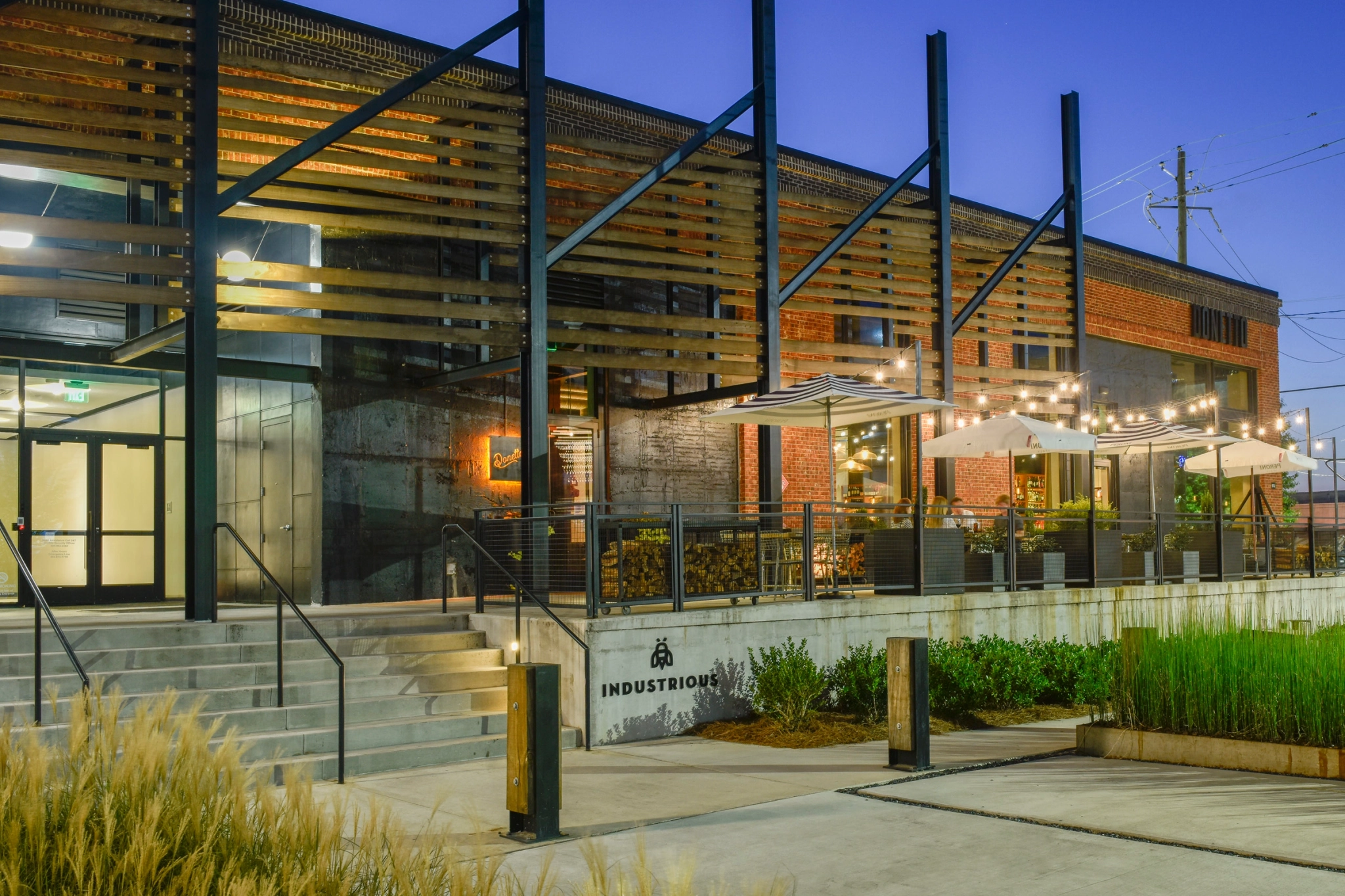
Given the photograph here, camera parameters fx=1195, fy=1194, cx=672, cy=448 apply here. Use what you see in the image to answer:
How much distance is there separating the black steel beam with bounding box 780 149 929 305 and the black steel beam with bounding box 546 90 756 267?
222 cm

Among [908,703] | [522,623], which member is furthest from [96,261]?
[908,703]

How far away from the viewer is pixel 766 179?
1595 cm

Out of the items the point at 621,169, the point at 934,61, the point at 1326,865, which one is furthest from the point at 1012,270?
the point at 1326,865

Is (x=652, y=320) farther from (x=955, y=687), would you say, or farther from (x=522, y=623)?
(x=955, y=687)

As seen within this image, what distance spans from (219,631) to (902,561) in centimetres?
722

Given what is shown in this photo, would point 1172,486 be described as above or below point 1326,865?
above

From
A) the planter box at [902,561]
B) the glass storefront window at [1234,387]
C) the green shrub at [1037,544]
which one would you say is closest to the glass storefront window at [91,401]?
the planter box at [902,561]

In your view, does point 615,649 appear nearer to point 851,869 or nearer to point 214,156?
point 851,869

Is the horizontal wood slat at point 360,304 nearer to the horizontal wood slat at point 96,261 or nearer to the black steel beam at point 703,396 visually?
the horizontal wood slat at point 96,261

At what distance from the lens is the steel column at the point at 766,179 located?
15.8 m

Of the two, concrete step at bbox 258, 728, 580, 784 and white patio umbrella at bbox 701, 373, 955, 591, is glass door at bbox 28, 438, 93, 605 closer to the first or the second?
concrete step at bbox 258, 728, 580, 784

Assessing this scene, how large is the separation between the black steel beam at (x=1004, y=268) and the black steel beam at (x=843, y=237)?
92.4 inches

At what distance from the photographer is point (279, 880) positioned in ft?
11.9

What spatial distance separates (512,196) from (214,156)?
3353 millimetres
